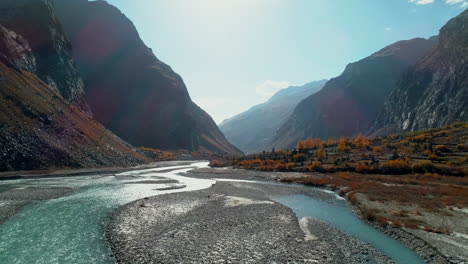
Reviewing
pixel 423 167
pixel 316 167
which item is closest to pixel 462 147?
pixel 423 167

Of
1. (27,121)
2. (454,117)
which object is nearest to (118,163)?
(27,121)

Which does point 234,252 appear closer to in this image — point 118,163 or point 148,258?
point 148,258

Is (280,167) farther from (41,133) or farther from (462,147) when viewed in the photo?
(41,133)

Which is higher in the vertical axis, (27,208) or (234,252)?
(27,208)

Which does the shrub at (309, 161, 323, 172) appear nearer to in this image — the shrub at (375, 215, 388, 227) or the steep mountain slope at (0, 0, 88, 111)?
the shrub at (375, 215, 388, 227)

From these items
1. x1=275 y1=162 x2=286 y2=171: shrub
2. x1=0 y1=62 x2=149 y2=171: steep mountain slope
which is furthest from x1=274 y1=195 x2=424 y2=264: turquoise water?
x1=0 y1=62 x2=149 y2=171: steep mountain slope

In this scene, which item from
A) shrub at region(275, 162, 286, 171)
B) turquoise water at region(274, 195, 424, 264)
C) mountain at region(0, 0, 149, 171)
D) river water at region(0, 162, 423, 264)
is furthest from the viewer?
shrub at region(275, 162, 286, 171)
